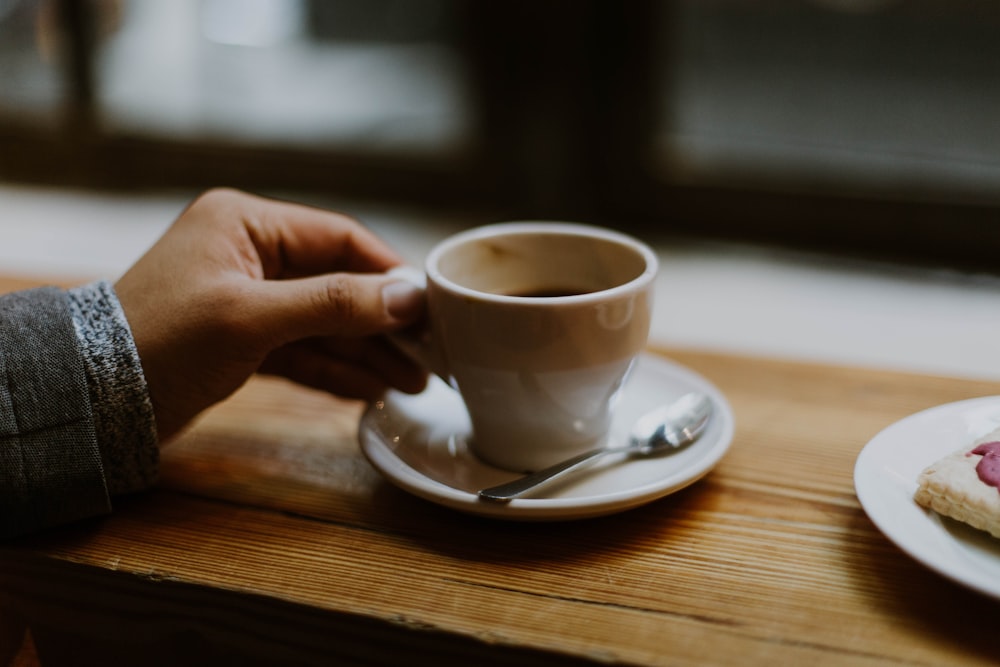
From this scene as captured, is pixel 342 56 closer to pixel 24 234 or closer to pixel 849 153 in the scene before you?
pixel 24 234

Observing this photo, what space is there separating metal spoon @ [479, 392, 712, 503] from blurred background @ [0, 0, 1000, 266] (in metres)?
1.07

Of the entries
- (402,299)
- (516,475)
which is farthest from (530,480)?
(402,299)

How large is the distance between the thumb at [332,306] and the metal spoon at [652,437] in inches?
5.9

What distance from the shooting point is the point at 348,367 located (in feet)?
2.59

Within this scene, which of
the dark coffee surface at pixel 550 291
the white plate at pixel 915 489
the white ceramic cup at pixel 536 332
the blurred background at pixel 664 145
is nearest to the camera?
the white plate at pixel 915 489

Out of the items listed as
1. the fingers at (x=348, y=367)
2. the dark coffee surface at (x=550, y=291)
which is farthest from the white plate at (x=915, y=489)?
the fingers at (x=348, y=367)

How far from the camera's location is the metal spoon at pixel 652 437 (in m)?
0.60

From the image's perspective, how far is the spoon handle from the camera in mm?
585

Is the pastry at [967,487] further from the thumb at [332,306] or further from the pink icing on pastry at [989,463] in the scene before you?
the thumb at [332,306]

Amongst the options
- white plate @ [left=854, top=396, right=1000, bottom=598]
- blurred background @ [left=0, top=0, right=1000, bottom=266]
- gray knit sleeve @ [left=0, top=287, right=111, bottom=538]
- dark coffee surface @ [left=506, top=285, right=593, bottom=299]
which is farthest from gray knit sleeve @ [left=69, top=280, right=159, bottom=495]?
blurred background @ [left=0, top=0, right=1000, bottom=266]

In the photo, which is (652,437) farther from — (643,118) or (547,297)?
(643,118)

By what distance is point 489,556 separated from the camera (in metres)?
0.59

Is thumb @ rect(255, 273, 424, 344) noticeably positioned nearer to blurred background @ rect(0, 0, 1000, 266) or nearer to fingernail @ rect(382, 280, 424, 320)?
fingernail @ rect(382, 280, 424, 320)

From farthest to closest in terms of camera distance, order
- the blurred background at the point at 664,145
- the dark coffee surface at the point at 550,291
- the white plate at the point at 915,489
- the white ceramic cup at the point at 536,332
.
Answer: the blurred background at the point at 664,145, the dark coffee surface at the point at 550,291, the white ceramic cup at the point at 536,332, the white plate at the point at 915,489
